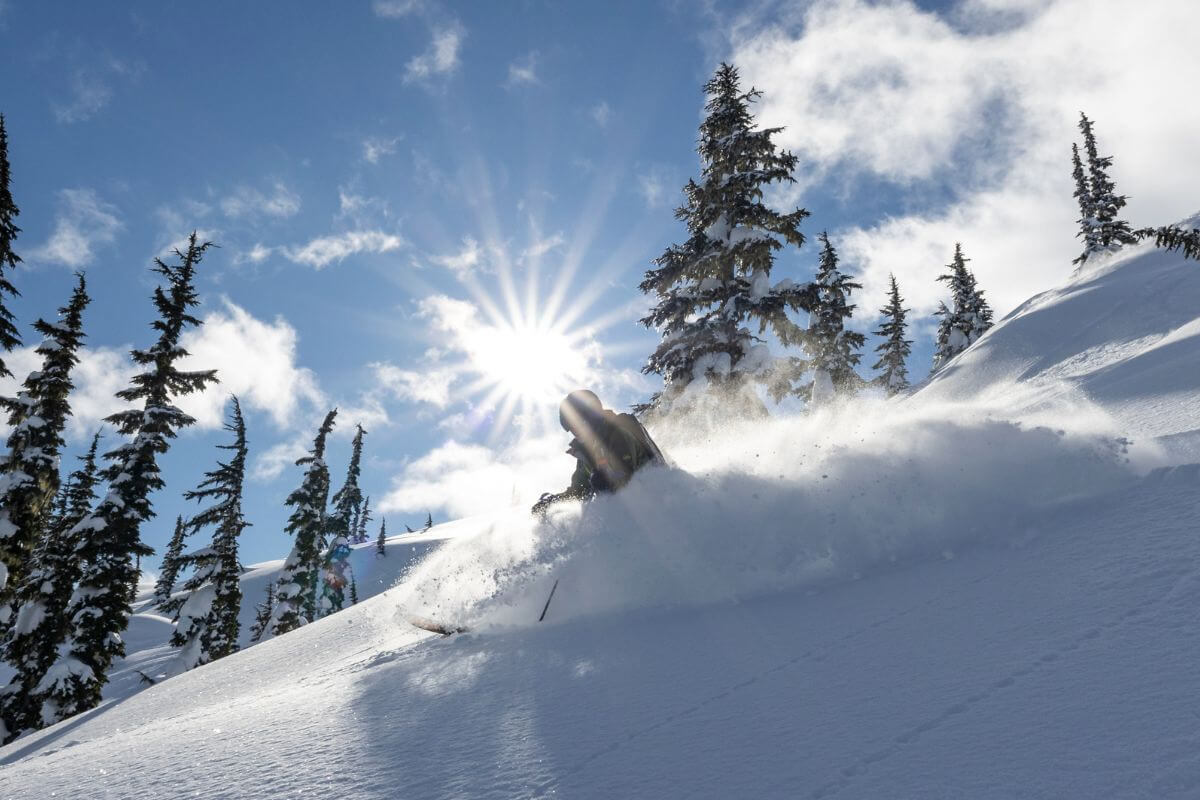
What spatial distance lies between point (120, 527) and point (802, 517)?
21237 mm

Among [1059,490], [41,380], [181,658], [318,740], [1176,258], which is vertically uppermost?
[41,380]

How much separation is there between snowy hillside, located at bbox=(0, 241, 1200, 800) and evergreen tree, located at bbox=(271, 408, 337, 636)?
1807 cm

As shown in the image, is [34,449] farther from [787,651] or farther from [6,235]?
[787,651]

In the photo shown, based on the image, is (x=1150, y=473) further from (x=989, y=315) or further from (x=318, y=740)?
(x=989, y=315)

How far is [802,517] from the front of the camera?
22.0 ft

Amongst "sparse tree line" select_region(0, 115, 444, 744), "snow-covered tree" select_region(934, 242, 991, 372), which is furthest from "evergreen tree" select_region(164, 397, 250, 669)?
"snow-covered tree" select_region(934, 242, 991, 372)

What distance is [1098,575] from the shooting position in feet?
12.9

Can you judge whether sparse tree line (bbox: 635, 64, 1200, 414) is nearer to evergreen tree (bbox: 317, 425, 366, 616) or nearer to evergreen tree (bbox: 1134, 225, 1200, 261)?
evergreen tree (bbox: 1134, 225, 1200, 261)

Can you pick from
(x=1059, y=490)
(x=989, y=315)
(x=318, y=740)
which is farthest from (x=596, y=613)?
(x=989, y=315)

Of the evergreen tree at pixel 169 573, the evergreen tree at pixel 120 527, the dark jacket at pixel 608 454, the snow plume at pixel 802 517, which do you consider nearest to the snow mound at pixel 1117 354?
the snow plume at pixel 802 517

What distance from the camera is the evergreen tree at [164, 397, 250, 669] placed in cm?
2470

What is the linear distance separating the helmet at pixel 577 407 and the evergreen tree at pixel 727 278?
28.1 feet

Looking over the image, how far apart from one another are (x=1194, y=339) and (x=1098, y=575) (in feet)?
37.1

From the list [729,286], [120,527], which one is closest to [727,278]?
[729,286]
